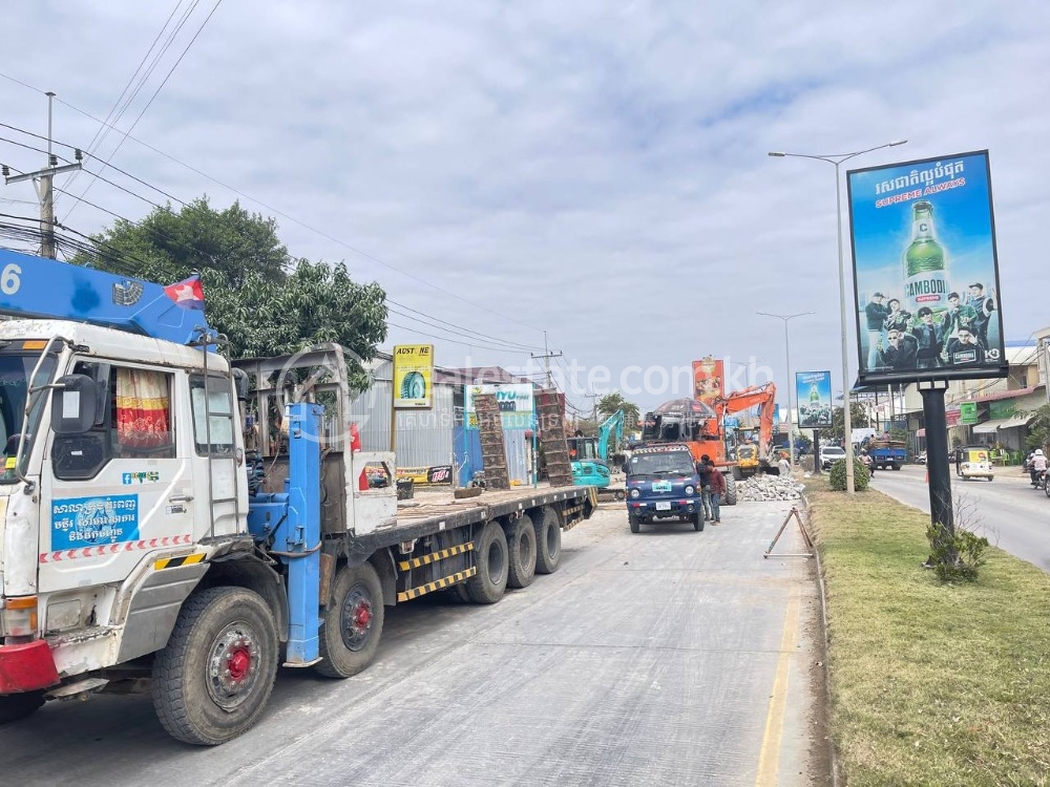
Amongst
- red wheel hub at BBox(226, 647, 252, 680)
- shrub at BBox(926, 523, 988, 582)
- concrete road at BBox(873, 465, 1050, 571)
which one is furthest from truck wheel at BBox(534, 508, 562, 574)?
red wheel hub at BBox(226, 647, 252, 680)

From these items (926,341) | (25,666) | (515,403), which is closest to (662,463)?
(926,341)

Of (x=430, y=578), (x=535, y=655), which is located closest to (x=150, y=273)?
(x=430, y=578)

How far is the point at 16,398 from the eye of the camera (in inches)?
189

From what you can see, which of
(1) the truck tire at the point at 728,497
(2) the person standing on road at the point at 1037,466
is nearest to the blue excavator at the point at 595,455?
(1) the truck tire at the point at 728,497

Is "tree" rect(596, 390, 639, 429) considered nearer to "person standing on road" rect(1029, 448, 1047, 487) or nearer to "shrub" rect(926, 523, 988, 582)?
"person standing on road" rect(1029, 448, 1047, 487)

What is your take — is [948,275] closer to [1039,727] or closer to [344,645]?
[1039,727]

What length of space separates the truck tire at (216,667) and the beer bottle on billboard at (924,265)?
9.65 metres

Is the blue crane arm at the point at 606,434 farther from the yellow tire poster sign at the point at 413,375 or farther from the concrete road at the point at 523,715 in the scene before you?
the concrete road at the point at 523,715

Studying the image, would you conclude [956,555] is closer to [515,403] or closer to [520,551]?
[520,551]

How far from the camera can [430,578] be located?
9.14m

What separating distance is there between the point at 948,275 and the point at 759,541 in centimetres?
716

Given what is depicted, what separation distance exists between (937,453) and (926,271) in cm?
257

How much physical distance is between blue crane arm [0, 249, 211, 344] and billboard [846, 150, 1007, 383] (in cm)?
930

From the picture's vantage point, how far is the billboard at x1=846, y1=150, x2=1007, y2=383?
1092 centimetres
